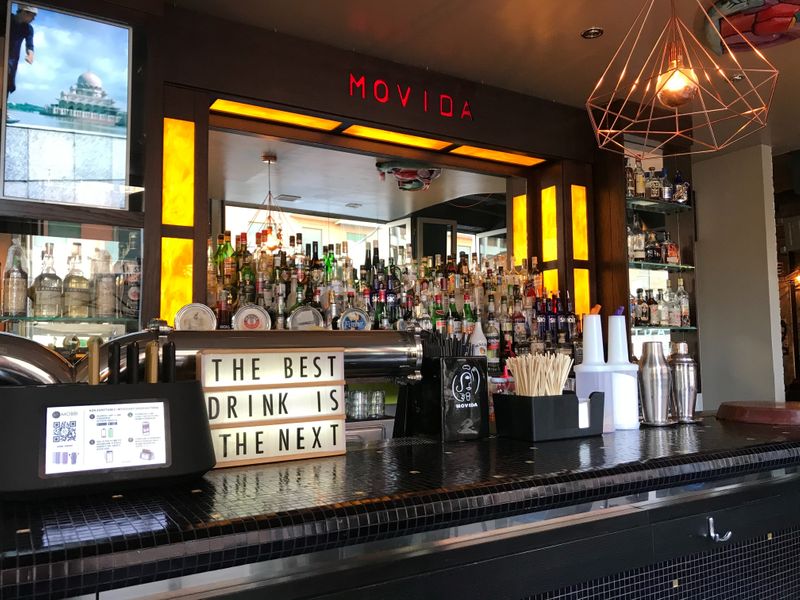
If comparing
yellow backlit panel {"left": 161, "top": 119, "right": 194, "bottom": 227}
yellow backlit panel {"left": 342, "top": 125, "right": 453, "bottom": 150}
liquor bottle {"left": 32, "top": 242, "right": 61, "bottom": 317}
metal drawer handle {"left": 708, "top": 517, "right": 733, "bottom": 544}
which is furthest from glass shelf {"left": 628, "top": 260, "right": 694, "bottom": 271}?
liquor bottle {"left": 32, "top": 242, "right": 61, "bottom": 317}

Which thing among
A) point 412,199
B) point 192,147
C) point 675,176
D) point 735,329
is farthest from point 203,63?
point 735,329

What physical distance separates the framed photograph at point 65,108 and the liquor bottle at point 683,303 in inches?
131

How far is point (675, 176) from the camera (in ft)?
14.5

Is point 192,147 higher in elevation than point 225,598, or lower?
higher

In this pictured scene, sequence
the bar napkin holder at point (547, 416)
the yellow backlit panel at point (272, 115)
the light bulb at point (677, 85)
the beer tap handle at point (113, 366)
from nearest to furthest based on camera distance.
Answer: the beer tap handle at point (113, 366) < the bar napkin holder at point (547, 416) < the light bulb at point (677, 85) < the yellow backlit panel at point (272, 115)

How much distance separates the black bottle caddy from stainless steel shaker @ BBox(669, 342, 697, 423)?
132 centimetres

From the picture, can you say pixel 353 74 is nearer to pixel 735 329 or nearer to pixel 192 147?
pixel 192 147

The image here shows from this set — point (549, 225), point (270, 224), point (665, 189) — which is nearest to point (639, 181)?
point (665, 189)

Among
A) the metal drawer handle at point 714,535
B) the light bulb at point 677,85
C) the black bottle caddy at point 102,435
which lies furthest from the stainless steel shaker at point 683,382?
the black bottle caddy at point 102,435

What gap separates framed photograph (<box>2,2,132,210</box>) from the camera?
240 cm

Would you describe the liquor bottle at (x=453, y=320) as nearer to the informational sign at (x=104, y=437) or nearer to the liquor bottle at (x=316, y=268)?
the liquor bottle at (x=316, y=268)

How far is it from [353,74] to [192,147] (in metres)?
0.89

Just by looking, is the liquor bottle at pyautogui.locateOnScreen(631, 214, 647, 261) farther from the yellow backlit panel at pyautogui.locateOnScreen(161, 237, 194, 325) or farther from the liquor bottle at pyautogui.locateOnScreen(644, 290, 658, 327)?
the yellow backlit panel at pyautogui.locateOnScreen(161, 237, 194, 325)

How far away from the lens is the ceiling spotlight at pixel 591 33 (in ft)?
10.4
